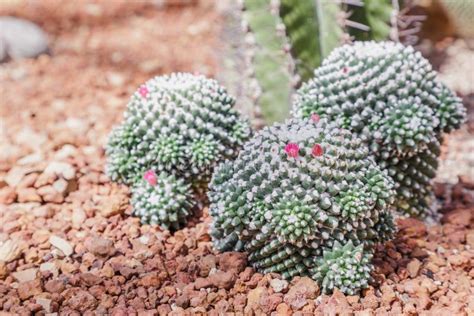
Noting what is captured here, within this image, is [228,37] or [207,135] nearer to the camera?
[207,135]

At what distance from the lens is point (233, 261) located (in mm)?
2549

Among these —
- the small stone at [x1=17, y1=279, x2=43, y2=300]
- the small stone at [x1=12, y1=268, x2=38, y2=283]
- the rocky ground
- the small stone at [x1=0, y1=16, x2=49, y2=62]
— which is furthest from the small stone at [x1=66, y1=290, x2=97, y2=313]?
the small stone at [x1=0, y1=16, x2=49, y2=62]

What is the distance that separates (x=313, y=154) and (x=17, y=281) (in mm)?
1117

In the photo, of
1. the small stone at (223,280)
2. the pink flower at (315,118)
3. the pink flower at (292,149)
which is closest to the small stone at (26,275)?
the small stone at (223,280)

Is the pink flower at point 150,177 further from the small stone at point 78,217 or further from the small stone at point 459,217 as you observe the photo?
the small stone at point 459,217

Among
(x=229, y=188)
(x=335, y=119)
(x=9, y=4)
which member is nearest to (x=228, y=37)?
(x=335, y=119)

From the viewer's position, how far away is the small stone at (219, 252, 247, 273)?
2537 mm

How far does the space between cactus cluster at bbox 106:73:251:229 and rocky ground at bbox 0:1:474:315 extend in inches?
4.3

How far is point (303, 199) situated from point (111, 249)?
777 mm

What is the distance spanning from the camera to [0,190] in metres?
3.11

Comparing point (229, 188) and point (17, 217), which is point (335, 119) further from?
point (17, 217)

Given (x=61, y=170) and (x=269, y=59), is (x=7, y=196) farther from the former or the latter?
(x=269, y=59)

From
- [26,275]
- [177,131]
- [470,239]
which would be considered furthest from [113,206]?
[470,239]

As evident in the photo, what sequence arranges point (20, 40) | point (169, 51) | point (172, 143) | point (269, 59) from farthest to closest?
1. point (169, 51)
2. point (20, 40)
3. point (269, 59)
4. point (172, 143)
